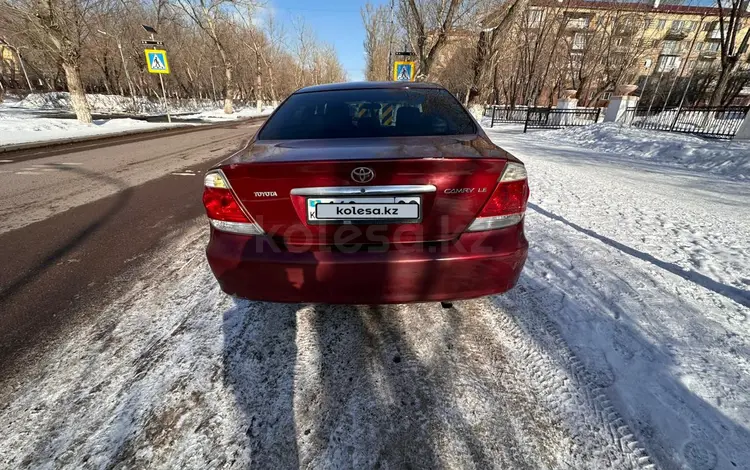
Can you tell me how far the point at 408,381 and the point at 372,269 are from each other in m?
0.61

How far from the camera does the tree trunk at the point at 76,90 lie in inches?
508

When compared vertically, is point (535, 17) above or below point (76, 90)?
above

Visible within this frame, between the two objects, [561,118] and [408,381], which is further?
[561,118]

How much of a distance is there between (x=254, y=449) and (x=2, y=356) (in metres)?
1.66

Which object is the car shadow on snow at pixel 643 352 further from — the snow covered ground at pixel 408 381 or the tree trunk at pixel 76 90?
the tree trunk at pixel 76 90

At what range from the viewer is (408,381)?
161cm

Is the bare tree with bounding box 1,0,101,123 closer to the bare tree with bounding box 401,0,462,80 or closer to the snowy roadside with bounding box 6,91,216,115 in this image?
the bare tree with bounding box 401,0,462,80

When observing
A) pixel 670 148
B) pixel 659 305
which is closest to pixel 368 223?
pixel 659 305

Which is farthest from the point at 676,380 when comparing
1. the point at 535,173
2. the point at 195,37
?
the point at 195,37

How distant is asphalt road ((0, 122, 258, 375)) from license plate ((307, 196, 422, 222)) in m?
1.24

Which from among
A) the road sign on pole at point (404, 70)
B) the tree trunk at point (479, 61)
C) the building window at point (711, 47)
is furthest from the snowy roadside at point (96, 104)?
the building window at point (711, 47)

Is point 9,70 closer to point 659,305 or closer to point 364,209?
point 364,209

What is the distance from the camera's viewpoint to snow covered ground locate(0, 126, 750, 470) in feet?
4.23

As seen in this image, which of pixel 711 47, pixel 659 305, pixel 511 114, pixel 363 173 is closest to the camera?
pixel 363 173
